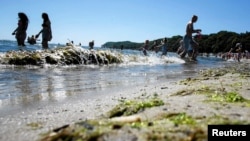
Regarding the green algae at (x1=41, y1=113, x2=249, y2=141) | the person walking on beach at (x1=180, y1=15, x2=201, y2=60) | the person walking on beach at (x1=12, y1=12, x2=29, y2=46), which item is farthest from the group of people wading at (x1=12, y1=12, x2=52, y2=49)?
the green algae at (x1=41, y1=113, x2=249, y2=141)

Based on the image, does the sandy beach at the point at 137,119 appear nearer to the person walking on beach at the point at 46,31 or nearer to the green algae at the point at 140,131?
the green algae at the point at 140,131

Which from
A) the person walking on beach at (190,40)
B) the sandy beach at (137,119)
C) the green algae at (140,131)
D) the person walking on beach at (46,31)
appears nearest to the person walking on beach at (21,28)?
the person walking on beach at (46,31)

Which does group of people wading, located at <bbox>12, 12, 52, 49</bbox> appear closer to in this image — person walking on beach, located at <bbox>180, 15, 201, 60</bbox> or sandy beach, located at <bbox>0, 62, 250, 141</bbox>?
person walking on beach, located at <bbox>180, 15, 201, 60</bbox>

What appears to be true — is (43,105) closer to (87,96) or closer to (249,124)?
(87,96)

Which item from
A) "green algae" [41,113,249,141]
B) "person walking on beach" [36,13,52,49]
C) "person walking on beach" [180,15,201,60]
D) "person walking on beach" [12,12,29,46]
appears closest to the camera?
"green algae" [41,113,249,141]

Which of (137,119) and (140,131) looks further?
(137,119)

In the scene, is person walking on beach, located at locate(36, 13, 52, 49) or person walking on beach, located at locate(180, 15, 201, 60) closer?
person walking on beach, located at locate(36, 13, 52, 49)

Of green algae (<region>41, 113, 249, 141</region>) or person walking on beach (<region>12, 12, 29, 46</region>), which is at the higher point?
person walking on beach (<region>12, 12, 29, 46</region>)

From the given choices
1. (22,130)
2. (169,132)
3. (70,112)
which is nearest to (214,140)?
(169,132)

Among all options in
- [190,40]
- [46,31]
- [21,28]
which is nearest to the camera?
[46,31]

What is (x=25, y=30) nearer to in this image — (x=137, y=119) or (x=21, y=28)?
(x=21, y=28)

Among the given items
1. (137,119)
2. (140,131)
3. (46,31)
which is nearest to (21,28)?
(46,31)

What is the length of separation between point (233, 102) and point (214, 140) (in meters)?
1.49

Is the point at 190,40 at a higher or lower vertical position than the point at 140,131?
higher
